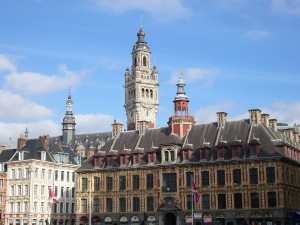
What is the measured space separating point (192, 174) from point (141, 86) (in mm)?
88432

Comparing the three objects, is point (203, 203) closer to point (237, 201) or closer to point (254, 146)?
A: point (237, 201)

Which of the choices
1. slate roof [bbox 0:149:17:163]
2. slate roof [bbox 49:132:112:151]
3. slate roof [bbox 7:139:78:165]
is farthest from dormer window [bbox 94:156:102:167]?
slate roof [bbox 49:132:112:151]

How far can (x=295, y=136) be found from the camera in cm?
8806

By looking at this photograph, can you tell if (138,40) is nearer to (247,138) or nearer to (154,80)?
(154,80)

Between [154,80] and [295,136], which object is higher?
[154,80]

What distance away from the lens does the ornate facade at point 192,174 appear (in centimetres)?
7138

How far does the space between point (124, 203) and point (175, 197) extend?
8465 millimetres

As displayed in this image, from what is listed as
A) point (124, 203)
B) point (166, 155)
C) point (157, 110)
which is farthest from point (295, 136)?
point (157, 110)

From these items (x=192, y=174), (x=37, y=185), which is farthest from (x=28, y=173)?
(x=192, y=174)

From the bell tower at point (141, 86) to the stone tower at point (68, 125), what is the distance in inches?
1023

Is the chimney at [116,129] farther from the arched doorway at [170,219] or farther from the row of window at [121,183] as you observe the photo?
the arched doorway at [170,219]

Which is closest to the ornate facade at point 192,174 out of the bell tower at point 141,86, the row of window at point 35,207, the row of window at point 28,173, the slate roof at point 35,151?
the row of window at point 28,173

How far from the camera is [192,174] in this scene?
76312mm

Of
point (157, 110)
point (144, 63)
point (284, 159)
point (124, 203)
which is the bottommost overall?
point (124, 203)
